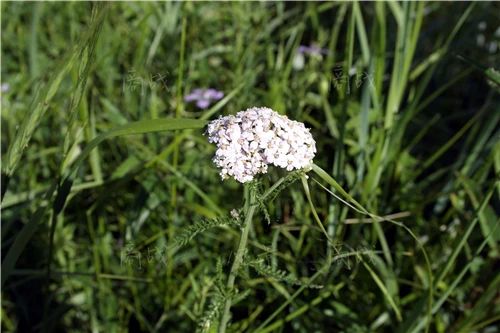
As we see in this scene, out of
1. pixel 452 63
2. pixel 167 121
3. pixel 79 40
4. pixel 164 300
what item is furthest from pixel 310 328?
pixel 452 63

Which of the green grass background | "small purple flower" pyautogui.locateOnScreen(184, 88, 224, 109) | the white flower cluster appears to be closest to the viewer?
the white flower cluster

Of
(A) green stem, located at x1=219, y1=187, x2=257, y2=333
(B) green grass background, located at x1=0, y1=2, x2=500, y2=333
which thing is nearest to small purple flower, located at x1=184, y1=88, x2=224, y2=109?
(B) green grass background, located at x1=0, y1=2, x2=500, y2=333

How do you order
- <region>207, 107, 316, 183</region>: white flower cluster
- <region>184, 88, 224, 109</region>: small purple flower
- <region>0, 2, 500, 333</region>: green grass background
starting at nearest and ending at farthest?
<region>207, 107, 316, 183</region>: white flower cluster, <region>0, 2, 500, 333</region>: green grass background, <region>184, 88, 224, 109</region>: small purple flower

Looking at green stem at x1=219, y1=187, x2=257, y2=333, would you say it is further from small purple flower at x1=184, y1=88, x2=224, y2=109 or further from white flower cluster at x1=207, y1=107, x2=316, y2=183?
small purple flower at x1=184, y1=88, x2=224, y2=109

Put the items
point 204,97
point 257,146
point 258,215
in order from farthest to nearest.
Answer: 1. point 204,97
2. point 258,215
3. point 257,146

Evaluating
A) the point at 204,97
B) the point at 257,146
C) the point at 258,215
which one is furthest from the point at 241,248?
the point at 204,97

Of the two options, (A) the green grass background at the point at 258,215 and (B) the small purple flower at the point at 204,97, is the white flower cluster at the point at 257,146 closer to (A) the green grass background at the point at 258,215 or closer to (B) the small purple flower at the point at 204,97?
(A) the green grass background at the point at 258,215

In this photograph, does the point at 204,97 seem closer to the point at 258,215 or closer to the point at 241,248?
the point at 258,215

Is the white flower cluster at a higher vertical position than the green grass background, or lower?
higher

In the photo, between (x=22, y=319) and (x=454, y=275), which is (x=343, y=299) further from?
(x=22, y=319)
